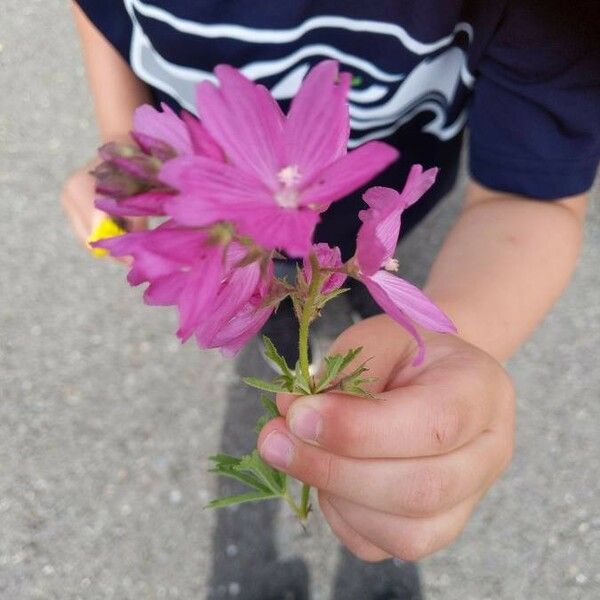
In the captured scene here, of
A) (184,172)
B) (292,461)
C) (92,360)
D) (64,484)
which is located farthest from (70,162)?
(184,172)

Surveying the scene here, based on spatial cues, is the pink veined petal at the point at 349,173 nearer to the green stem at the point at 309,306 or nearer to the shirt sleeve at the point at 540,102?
the green stem at the point at 309,306

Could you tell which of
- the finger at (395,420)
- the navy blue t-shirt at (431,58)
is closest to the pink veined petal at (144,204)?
the finger at (395,420)

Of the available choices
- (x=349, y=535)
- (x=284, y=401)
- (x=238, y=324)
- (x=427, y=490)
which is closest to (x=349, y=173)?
(x=238, y=324)

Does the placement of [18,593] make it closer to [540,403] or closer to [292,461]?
[292,461]

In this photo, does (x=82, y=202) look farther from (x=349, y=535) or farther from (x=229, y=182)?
(x=229, y=182)

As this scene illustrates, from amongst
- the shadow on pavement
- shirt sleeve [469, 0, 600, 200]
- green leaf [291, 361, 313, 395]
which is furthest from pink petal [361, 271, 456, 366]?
the shadow on pavement

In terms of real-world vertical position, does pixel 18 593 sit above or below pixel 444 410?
below

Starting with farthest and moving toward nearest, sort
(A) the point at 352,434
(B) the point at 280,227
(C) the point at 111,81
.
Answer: (C) the point at 111,81 → (A) the point at 352,434 → (B) the point at 280,227
